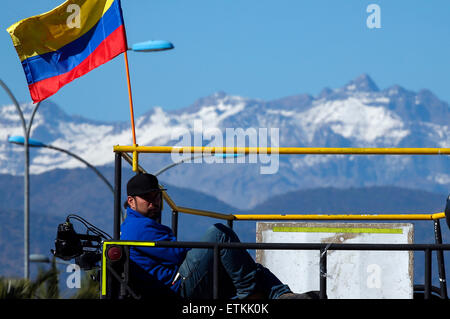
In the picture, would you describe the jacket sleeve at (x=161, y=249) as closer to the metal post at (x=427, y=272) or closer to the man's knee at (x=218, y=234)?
the man's knee at (x=218, y=234)

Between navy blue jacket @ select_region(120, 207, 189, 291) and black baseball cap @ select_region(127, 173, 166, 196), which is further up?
black baseball cap @ select_region(127, 173, 166, 196)

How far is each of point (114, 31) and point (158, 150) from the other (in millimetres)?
2081

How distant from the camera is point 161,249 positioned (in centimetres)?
631

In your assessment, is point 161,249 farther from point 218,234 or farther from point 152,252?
point 218,234

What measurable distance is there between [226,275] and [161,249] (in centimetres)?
46

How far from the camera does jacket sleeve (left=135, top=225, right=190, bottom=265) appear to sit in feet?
20.7

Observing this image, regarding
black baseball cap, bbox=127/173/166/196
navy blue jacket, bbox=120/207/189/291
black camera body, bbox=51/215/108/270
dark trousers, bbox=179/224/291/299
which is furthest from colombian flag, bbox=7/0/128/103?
dark trousers, bbox=179/224/291/299

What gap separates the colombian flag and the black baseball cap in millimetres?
1749

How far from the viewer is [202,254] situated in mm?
6535

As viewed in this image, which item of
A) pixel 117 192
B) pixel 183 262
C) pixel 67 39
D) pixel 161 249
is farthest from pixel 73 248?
pixel 67 39

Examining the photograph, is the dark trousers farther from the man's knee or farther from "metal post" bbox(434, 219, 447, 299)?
"metal post" bbox(434, 219, 447, 299)

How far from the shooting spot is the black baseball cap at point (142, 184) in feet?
21.4
